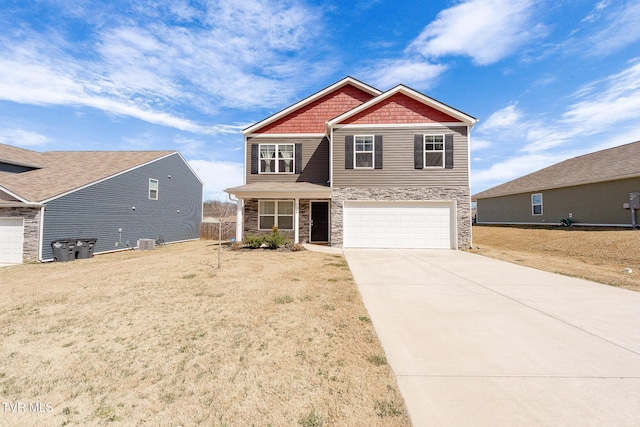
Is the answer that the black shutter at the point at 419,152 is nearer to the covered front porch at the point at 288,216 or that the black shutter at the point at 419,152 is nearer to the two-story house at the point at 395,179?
the two-story house at the point at 395,179

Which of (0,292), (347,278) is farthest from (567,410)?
(0,292)

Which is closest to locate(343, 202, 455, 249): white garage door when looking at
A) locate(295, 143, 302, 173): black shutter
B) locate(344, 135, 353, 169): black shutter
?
locate(344, 135, 353, 169): black shutter

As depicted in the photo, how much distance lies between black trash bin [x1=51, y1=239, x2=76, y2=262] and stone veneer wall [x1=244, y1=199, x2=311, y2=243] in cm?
758

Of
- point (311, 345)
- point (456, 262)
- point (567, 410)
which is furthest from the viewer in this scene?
point (456, 262)

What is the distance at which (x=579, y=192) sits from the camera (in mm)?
17531

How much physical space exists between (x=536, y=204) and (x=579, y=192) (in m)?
3.52

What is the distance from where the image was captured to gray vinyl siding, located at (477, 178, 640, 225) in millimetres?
15109

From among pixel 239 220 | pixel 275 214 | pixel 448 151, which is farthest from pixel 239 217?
pixel 448 151

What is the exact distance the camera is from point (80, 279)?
7.39 metres

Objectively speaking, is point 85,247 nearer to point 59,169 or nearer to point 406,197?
point 59,169

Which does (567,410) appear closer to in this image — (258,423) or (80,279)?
(258,423)

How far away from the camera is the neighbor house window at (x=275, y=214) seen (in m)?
14.2

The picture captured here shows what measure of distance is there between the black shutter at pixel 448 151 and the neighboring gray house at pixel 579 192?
10496 mm

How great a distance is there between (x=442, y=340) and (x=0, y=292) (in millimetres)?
9723
